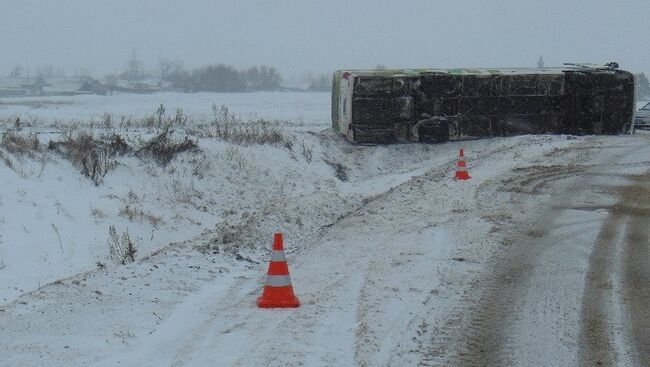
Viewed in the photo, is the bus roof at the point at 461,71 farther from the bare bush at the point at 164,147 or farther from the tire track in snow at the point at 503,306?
the tire track in snow at the point at 503,306

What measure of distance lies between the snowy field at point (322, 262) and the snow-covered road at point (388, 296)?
3 cm

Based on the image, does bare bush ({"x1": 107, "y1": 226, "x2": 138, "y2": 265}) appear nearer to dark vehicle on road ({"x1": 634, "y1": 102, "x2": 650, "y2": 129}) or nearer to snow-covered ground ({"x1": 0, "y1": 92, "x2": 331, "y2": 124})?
snow-covered ground ({"x1": 0, "y1": 92, "x2": 331, "y2": 124})

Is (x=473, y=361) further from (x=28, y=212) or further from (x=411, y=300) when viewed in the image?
(x=28, y=212)

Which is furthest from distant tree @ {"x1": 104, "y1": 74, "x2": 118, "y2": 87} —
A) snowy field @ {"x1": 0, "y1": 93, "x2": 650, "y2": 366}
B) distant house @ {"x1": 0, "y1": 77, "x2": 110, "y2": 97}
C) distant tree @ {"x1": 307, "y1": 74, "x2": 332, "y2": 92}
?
snowy field @ {"x1": 0, "y1": 93, "x2": 650, "y2": 366}

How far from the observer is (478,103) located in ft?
81.5

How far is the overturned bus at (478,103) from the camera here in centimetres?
2430

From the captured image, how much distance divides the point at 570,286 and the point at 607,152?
12.8 m

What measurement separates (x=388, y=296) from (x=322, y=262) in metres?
1.80

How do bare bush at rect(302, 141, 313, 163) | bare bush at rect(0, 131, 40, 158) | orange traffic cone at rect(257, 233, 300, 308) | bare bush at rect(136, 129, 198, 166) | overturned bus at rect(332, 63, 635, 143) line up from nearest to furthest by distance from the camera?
orange traffic cone at rect(257, 233, 300, 308), bare bush at rect(0, 131, 40, 158), bare bush at rect(136, 129, 198, 166), bare bush at rect(302, 141, 313, 163), overturned bus at rect(332, 63, 635, 143)

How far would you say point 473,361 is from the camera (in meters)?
6.22

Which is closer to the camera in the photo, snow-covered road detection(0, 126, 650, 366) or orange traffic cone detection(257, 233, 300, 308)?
snow-covered road detection(0, 126, 650, 366)

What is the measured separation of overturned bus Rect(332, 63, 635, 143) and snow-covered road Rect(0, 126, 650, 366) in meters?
10.6

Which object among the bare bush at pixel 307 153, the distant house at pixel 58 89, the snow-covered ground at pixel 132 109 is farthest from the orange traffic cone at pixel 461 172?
the distant house at pixel 58 89

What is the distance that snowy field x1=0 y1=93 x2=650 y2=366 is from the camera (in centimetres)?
648
